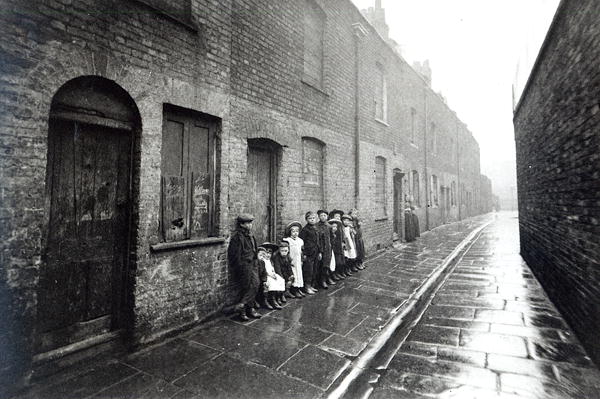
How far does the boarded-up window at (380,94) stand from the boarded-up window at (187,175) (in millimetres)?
8113

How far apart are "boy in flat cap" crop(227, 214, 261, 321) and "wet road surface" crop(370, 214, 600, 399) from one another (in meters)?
2.25

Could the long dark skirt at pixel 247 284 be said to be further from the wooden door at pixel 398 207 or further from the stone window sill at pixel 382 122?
the wooden door at pixel 398 207

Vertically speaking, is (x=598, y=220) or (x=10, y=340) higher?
(x=598, y=220)

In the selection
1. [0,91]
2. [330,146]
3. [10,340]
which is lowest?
[10,340]

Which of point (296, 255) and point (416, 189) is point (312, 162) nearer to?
point (296, 255)

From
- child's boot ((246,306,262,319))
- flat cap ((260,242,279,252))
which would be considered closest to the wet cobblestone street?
child's boot ((246,306,262,319))

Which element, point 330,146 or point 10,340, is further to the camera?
point 330,146

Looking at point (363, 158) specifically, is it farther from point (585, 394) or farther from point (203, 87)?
point (585, 394)

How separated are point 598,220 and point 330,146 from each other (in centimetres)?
559

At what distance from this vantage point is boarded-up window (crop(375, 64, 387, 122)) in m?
11.4

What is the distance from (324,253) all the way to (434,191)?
1390cm

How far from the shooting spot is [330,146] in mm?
8133

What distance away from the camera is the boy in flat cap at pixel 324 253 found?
6500 mm

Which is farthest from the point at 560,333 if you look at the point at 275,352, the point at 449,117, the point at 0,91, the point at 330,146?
Answer: the point at 449,117
